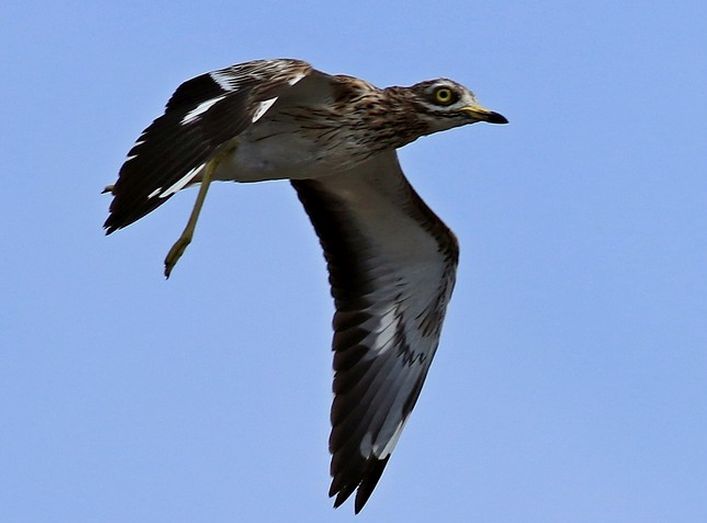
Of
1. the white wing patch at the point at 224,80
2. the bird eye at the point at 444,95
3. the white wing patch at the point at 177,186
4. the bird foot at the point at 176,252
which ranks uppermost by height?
the bird eye at the point at 444,95

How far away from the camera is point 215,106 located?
42.6 ft

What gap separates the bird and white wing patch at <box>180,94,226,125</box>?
18 millimetres

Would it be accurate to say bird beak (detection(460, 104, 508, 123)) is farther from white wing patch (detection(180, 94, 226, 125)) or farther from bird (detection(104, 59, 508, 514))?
white wing patch (detection(180, 94, 226, 125))

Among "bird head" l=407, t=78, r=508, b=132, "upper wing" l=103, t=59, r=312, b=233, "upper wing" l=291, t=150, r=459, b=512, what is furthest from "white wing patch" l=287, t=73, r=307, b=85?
"upper wing" l=291, t=150, r=459, b=512

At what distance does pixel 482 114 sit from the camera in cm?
1476

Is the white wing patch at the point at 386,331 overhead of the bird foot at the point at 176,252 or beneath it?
beneath

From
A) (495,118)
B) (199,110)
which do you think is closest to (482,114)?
(495,118)

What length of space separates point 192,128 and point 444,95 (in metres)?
2.76

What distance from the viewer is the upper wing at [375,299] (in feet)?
52.4

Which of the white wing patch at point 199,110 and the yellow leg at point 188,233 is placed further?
the yellow leg at point 188,233

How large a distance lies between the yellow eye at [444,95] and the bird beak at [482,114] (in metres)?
0.12

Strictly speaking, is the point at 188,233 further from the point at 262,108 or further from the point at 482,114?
the point at 482,114

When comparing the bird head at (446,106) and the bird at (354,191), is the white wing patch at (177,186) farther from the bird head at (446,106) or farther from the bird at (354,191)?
the bird head at (446,106)

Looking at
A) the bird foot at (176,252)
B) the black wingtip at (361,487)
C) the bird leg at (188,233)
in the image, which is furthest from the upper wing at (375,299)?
the bird foot at (176,252)
